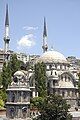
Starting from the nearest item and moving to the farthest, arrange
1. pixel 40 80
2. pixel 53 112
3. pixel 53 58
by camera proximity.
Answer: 1. pixel 53 112
2. pixel 40 80
3. pixel 53 58

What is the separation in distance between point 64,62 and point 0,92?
792 inches

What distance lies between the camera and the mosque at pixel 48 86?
41562mm

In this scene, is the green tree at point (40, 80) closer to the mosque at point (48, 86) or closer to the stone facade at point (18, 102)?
the mosque at point (48, 86)

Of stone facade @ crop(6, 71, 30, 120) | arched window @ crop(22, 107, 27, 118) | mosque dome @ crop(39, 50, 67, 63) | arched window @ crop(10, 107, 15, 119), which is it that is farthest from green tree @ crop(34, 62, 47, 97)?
arched window @ crop(10, 107, 15, 119)

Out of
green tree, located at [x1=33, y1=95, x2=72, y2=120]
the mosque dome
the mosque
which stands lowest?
green tree, located at [x1=33, y1=95, x2=72, y2=120]

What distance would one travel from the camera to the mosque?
4156 cm

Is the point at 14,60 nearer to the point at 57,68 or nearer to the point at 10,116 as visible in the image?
the point at 57,68

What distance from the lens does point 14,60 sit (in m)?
64.1

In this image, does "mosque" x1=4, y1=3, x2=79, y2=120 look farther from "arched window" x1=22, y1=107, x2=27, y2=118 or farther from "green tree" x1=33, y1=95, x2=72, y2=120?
"green tree" x1=33, y1=95, x2=72, y2=120

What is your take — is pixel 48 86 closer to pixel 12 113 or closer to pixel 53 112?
pixel 12 113

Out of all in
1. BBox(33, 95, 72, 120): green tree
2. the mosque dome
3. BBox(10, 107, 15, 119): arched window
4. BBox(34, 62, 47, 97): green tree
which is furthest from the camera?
the mosque dome

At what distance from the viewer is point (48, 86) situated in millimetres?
63281

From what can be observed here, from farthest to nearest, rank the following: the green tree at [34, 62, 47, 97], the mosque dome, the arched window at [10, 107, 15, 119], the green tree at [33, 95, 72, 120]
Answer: the mosque dome → the green tree at [34, 62, 47, 97] → the arched window at [10, 107, 15, 119] → the green tree at [33, 95, 72, 120]

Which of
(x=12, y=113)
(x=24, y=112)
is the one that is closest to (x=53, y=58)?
(x=24, y=112)
